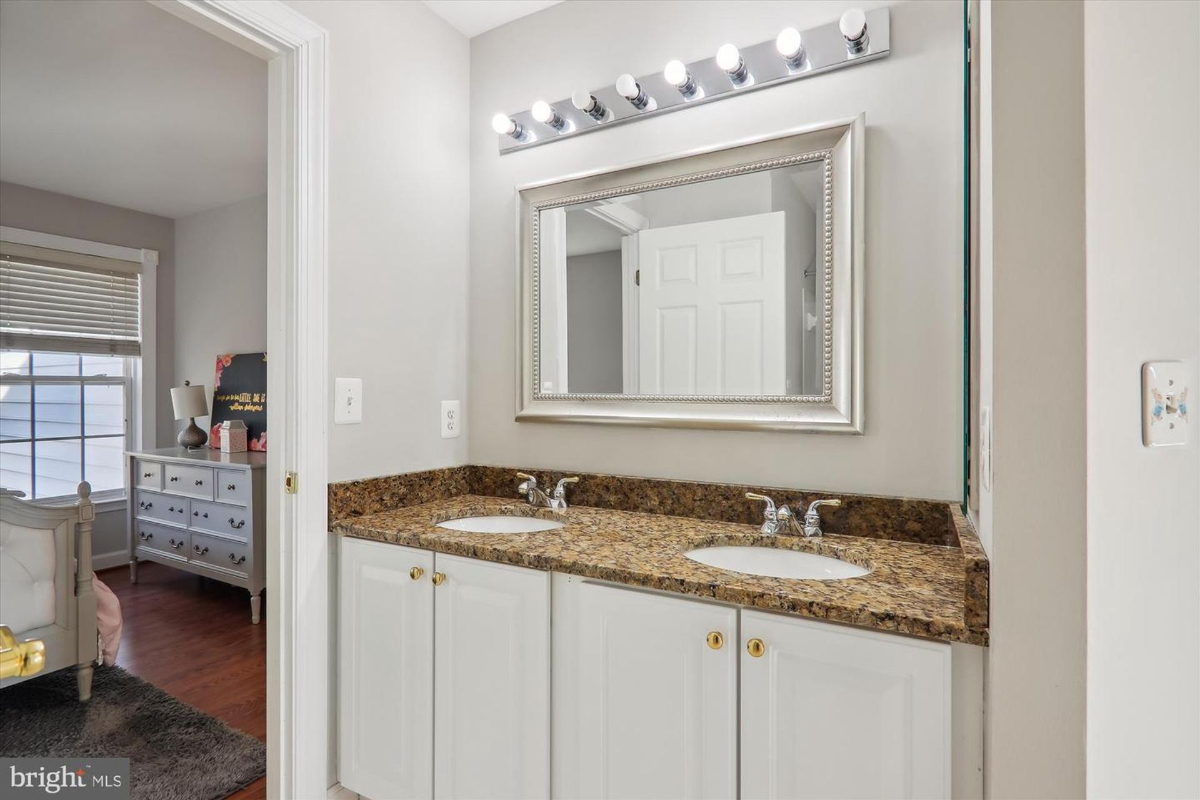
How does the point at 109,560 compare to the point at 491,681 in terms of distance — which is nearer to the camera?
the point at 491,681

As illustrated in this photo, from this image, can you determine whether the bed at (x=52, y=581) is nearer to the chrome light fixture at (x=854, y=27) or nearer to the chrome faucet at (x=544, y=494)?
the chrome faucet at (x=544, y=494)

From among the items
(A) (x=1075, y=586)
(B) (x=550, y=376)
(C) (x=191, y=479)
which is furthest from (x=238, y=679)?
(A) (x=1075, y=586)

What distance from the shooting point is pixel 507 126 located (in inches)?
76.1

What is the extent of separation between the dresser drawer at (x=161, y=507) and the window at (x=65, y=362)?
62 centimetres

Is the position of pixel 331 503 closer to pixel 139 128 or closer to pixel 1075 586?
pixel 1075 586

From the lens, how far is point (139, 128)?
117 inches

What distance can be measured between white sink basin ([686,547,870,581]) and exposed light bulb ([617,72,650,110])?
118cm

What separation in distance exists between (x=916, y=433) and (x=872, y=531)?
0.80 ft

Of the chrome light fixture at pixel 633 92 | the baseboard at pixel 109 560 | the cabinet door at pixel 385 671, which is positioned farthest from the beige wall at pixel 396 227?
the baseboard at pixel 109 560

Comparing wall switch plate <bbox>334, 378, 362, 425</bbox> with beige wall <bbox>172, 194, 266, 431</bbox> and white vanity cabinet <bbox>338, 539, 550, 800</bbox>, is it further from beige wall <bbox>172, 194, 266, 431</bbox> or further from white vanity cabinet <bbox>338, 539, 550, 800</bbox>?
beige wall <bbox>172, 194, 266, 431</bbox>

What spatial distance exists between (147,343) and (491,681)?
4.19 m

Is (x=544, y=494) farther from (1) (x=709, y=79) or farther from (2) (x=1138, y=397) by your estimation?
(2) (x=1138, y=397)

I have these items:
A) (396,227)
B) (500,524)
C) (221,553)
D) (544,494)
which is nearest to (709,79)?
(396,227)

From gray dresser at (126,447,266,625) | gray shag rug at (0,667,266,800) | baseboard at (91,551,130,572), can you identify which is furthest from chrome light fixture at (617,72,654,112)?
baseboard at (91,551,130,572)
